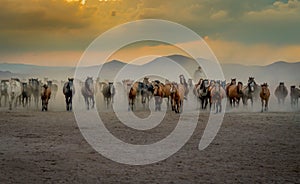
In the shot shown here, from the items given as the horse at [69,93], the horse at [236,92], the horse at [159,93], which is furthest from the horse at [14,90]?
the horse at [236,92]

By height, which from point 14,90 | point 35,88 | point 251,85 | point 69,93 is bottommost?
point 69,93

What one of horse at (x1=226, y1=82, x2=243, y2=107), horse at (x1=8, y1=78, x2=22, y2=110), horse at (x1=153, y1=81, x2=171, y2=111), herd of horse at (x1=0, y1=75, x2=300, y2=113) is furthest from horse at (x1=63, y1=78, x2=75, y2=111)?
horse at (x1=226, y1=82, x2=243, y2=107)

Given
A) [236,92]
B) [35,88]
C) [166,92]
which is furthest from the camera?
[35,88]

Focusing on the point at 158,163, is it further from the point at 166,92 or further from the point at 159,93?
the point at 166,92

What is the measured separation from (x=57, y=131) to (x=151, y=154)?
5.71 m

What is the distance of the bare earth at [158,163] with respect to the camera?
9.94m

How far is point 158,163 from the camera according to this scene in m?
11.5

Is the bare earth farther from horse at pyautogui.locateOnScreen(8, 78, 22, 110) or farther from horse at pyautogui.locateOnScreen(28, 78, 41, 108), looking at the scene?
horse at pyautogui.locateOnScreen(28, 78, 41, 108)

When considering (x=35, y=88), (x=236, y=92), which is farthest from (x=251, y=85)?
(x=35, y=88)

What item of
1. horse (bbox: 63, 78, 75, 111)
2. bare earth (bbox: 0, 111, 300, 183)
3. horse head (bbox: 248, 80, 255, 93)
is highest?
horse head (bbox: 248, 80, 255, 93)

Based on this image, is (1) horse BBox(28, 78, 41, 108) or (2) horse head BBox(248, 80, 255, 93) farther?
(1) horse BBox(28, 78, 41, 108)

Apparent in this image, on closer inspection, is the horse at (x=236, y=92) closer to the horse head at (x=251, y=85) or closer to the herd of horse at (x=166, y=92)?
the herd of horse at (x=166, y=92)

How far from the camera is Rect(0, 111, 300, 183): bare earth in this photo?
32.6ft

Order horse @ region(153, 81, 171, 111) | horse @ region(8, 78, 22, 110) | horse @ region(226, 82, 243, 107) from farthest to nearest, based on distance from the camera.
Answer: horse @ region(8, 78, 22, 110) < horse @ region(226, 82, 243, 107) < horse @ region(153, 81, 171, 111)
